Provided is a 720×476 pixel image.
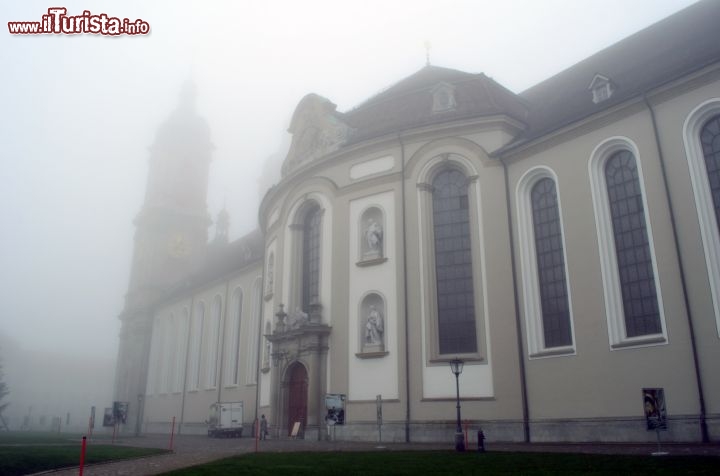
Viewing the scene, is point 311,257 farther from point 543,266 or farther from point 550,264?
point 550,264

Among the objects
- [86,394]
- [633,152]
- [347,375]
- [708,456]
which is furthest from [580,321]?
[86,394]

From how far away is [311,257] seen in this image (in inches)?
1140

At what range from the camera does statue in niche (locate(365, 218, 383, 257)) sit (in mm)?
25312

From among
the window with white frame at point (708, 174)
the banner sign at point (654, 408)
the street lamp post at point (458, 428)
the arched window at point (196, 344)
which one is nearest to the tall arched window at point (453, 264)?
the street lamp post at point (458, 428)

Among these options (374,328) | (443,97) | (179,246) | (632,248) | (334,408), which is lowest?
(334,408)

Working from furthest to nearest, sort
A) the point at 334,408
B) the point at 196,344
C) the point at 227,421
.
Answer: the point at 196,344
the point at 227,421
the point at 334,408

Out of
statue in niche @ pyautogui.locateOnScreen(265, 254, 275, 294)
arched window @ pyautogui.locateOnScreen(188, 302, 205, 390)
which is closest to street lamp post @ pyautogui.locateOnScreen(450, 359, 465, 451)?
statue in niche @ pyautogui.locateOnScreen(265, 254, 275, 294)

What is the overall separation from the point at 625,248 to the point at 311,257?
1440cm

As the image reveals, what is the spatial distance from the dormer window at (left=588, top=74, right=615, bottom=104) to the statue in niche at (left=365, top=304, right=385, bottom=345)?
1137cm

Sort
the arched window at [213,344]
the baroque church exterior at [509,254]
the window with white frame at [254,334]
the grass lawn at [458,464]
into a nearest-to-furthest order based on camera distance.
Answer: the grass lawn at [458,464] → the baroque church exterior at [509,254] → the window with white frame at [254,334] → the arched window at [213,344]

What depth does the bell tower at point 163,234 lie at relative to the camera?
56656mm

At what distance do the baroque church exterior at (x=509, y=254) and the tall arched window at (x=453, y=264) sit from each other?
6 centimetres

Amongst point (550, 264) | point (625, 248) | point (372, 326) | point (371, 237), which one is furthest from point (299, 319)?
point (625, 248)

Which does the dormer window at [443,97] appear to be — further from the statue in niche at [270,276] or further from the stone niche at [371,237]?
the statue in niche at [270,276]
